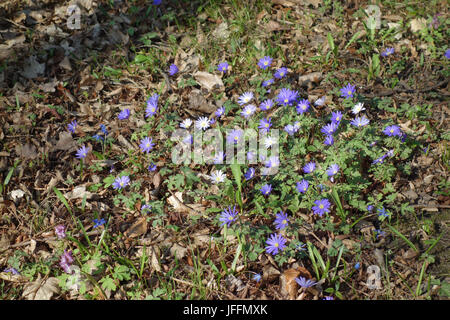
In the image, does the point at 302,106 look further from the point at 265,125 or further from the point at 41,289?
the point at 41,289

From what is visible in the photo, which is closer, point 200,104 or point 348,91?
point 348,91

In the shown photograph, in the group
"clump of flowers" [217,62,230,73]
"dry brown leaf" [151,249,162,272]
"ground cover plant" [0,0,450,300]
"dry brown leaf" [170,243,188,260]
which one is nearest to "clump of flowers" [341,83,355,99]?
"ground cover plant" [0,0,450,300]

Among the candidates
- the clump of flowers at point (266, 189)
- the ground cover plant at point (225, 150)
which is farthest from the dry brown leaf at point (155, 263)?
the clump of flowers at point (266, 189)

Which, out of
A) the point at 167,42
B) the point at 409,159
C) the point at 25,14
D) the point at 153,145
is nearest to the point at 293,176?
the point at 409,159

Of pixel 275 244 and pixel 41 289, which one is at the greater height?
pixel 275 244

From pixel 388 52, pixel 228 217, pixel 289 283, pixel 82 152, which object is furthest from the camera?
pixel 388 52

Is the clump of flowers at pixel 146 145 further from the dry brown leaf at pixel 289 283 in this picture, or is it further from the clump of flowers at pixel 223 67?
the dry brown leaf at pixel 289 283

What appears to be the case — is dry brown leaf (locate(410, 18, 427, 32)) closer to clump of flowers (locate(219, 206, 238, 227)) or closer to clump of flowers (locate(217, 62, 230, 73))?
clump of flowers (locate(217, 62, 230, 73))

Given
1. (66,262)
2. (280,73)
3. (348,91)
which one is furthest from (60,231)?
(348,91)
